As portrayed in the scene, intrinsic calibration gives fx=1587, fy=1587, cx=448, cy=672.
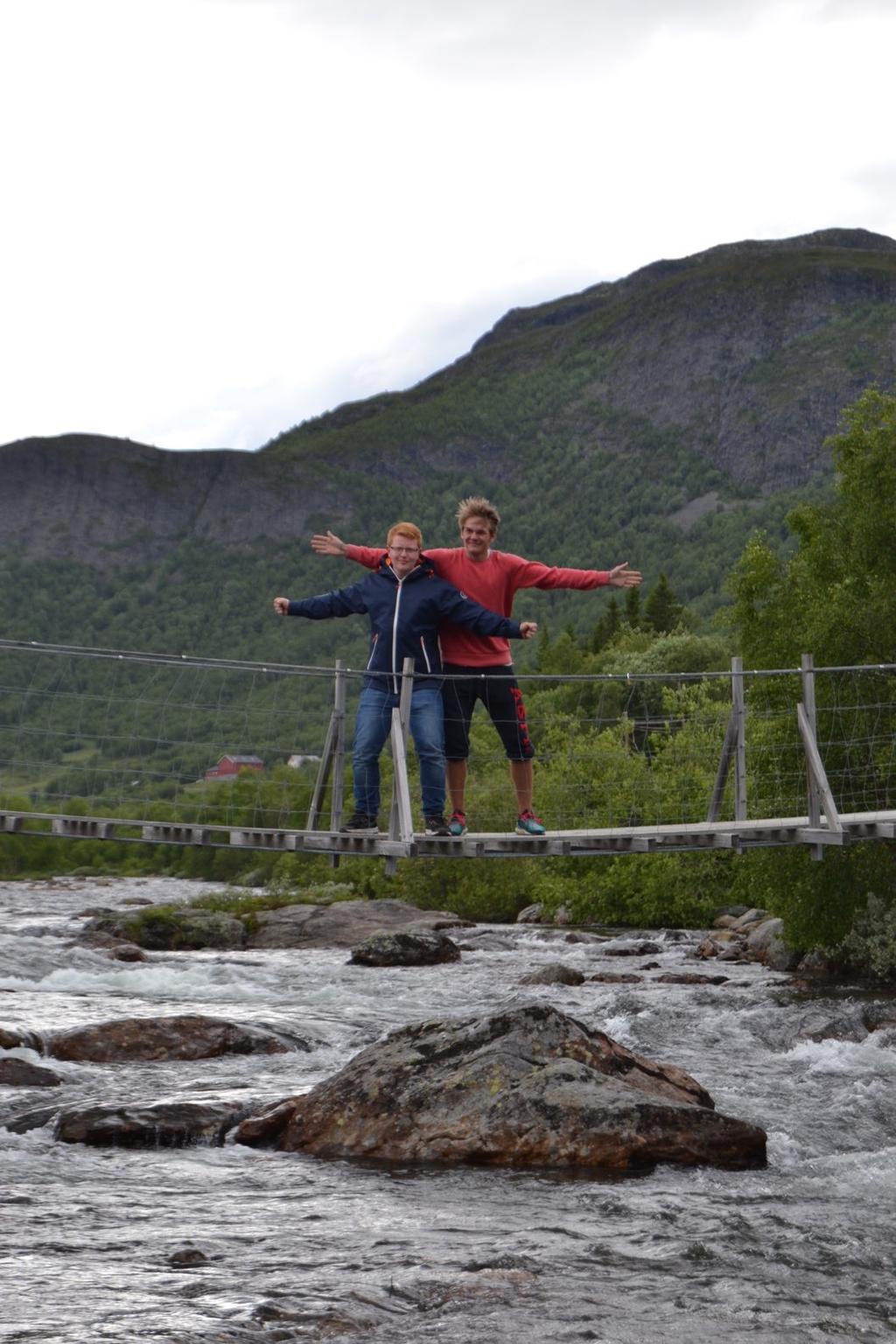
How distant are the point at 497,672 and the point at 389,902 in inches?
1184

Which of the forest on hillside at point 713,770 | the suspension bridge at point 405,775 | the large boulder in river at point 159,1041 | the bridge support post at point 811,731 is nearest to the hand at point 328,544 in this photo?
the suspension bridge at point 405,775

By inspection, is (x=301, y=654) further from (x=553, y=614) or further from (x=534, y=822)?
(x=534, y=822)

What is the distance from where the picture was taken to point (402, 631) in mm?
10102

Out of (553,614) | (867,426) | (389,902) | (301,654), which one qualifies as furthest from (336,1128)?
(553,614)

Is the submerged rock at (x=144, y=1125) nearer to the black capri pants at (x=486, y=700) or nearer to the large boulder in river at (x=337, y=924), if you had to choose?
the black capri pants at (x=486, y=700)

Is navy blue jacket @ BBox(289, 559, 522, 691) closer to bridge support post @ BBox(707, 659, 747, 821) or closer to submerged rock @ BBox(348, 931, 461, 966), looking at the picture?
Answer: bridge support post @ BBox(707, 659, 747, 821)

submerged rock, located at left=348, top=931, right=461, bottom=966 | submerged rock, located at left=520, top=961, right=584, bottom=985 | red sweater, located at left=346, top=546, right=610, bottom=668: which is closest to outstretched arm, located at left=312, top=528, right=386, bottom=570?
red sweater, located at left=346, top=546, right=610, bottom=668

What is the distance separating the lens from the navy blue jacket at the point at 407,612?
996cm

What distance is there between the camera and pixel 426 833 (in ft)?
35.5

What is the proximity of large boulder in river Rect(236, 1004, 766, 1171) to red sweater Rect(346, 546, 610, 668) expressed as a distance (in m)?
2.62

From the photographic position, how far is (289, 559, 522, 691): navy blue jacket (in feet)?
32.7

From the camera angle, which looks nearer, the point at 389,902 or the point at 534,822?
the point at 534,822

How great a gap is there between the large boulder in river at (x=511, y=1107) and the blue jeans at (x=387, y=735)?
5.72 feet

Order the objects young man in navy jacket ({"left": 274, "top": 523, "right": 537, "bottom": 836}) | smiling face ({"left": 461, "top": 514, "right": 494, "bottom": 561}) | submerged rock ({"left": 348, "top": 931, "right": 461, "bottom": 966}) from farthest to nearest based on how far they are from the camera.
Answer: submerged rock ({"left": 348, "top": 931, "right": 461, "bottom": 966}) → smiling face ({"left": 461, "top": 514, "right": 494, "bottom": 561}) → young man in navy jacket ({"left": 274, "top": 523, "right": 537, "bottom": 836})
